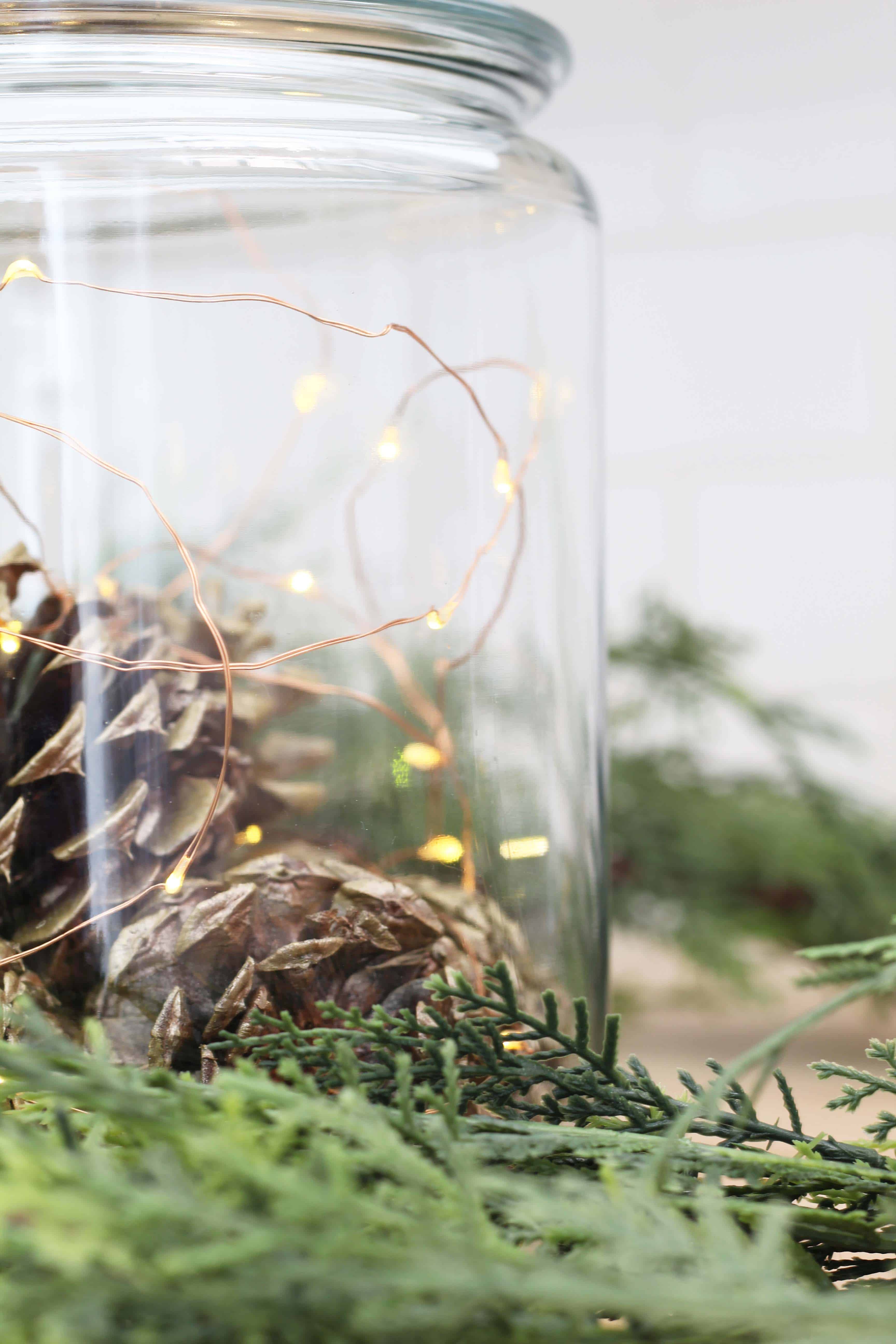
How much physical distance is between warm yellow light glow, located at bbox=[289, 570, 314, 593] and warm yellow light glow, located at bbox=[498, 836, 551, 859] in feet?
0.29

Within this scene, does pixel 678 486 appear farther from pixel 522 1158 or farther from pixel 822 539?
pixel 522 1158

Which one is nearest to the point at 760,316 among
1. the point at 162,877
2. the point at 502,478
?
the point at 502,478

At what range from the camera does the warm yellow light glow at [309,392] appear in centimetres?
30

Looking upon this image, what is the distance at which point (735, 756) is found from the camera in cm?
90

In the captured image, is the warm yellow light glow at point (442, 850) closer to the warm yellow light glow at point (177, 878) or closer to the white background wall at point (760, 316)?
the warm yellow light glow at point (177, 878)

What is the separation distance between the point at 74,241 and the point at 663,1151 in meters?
0.25

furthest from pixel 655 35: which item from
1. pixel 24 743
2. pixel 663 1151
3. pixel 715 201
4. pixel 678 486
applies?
pixel 663 1151

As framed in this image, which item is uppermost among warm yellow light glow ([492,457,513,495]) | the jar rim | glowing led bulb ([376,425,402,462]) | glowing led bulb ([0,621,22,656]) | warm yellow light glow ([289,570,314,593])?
the jar rim

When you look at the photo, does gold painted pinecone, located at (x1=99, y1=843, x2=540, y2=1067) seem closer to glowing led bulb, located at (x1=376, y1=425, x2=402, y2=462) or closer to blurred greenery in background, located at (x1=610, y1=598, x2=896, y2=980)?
glowing led bulb, located at (x1=376, y1=425, x2=402, y2=462)

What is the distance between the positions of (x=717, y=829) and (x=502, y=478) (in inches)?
15.1

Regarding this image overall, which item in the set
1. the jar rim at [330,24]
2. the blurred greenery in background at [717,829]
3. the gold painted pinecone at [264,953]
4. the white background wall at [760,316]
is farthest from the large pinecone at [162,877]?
the white background wall at [760,316]

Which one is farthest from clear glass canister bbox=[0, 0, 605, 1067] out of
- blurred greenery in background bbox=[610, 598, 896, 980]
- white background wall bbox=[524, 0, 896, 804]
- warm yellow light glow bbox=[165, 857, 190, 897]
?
white background wall bbox=[524, 0, 896, 804]

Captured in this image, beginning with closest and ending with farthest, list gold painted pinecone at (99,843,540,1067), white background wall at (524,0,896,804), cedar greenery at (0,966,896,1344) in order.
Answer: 1. cedar greenery at (0,966,896,1344)
2. gold painted pinecone at (99,843,540,1067)
3. white background wall at (524,0,896,804)

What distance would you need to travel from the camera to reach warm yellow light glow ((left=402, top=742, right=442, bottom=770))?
30 centimetres
